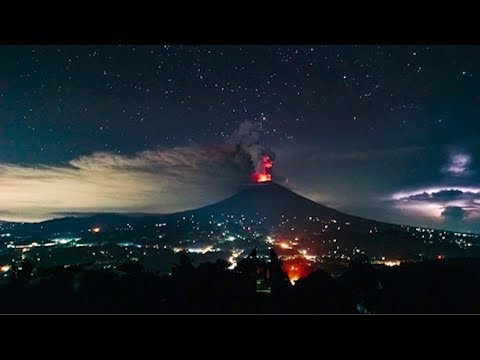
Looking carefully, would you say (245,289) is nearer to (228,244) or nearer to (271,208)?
(228,244)

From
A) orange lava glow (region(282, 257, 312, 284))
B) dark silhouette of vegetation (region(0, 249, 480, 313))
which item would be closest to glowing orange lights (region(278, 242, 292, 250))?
orange lava glow (region(282, 257, 312, 284))

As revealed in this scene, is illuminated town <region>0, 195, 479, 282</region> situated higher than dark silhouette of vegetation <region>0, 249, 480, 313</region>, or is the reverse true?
illuminated town <region>0, 195, 479, 282</region>

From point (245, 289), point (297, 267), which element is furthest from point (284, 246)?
point (245, 289)

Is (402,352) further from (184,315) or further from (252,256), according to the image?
(252,256)

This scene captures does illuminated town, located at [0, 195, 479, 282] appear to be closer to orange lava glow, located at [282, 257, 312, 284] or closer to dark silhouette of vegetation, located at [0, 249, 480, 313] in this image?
orange lava glow, located at [282, 257, 312, 284]

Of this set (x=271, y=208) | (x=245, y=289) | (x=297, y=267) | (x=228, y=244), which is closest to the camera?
(x=245, y=289)

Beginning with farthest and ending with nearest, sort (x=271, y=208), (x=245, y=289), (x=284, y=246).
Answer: (x=271, y=208) → (x=284, y=246) → (x=245, y=289)

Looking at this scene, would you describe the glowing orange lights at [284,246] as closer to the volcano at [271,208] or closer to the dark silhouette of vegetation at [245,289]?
the volcano at [271,208]

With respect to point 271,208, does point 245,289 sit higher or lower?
lower

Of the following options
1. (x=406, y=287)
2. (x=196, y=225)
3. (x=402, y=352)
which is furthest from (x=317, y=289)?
(x=196, y=225)
